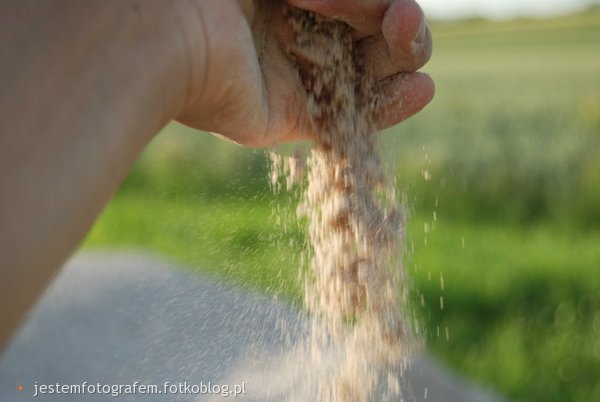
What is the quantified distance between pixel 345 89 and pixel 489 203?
4.01m

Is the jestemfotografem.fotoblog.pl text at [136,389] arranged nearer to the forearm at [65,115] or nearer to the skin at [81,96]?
the skin at [81,96]

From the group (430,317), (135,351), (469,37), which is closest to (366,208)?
(135,351)

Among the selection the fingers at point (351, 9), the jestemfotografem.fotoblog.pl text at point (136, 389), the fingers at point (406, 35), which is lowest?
the jestemfotografem.fotoblog.pl text at point (136, 389)

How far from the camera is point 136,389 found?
6.94 feet

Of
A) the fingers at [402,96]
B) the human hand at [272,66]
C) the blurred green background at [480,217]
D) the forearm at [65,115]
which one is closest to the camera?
the forearm at [65,115]

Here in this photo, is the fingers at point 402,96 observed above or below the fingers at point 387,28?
below

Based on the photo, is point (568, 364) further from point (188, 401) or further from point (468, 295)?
point (188, 401)

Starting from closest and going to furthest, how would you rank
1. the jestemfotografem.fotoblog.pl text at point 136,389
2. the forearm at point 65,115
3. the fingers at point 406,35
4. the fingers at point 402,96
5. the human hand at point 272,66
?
the forearm at point 65,115
the human hand at point 272,66
the fingers at point 406,35
the fingers at point 402,96
the jestemfotografem.fotoblog.pl text at point 136,389

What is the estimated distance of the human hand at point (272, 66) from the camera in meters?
1.26

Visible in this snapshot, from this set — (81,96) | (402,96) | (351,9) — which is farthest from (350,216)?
(81,96)

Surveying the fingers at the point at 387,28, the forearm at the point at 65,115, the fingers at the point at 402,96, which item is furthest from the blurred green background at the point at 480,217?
the forearm at the point at 65,115

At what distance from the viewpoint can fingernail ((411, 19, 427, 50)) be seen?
1.47 metres

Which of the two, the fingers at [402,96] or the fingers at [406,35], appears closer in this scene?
the fingers at [406,35]

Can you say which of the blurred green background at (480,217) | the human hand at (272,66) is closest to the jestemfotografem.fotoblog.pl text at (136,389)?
the blurred green background at (480,217)
